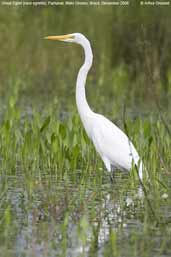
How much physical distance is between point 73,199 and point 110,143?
1619 mm

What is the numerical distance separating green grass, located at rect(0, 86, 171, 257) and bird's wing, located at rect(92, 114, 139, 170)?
17 centimetres

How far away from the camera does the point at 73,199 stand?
6.70 metres

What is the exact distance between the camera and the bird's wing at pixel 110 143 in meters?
8.16

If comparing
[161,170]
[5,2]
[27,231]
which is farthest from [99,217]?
[5,2]

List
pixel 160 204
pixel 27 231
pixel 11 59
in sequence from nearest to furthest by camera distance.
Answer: pixel 27 231 → pixel 160 204 → pixel 11 59

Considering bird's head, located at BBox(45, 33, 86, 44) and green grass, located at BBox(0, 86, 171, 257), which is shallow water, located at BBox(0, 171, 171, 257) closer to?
green grass, located at BBox(0, 86, 171, 257)

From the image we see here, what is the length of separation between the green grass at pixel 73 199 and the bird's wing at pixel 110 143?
0.56ft

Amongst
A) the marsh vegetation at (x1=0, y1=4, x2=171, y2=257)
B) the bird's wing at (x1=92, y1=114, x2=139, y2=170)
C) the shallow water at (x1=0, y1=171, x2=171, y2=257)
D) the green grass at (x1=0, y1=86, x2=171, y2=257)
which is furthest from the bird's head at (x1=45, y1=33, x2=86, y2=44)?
the shallow water at (x1=0, y1=171, x2=171, y2=257)

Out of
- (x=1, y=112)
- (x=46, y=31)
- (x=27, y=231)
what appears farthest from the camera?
(x=46, y=31)

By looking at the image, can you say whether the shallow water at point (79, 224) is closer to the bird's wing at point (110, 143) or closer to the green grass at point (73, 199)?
the green grass at point (73, 199)

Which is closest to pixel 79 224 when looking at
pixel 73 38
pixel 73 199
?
pixel 73 199

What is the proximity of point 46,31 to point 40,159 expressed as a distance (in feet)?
23.7

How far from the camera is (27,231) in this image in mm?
5973

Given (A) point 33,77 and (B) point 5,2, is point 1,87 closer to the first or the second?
(A) point 33,77
